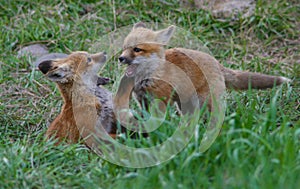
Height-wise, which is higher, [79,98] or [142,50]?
[142,50]

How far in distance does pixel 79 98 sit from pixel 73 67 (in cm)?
39

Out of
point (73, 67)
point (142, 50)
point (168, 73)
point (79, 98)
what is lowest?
point (79, 98)

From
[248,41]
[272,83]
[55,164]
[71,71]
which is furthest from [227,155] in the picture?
[248,41]

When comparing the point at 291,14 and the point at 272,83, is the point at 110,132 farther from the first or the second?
the point at 291,14

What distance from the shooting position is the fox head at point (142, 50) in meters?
6.61

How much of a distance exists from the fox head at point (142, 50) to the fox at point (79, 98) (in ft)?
1.35

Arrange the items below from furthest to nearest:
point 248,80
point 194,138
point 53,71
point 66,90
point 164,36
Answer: point 164,36 < point 248,80 < point 66,90 < point 53,71 < point 194,138

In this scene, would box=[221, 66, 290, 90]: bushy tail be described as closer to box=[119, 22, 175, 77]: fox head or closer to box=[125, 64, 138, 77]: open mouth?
box=[119, 22, 175, 77]: fox head

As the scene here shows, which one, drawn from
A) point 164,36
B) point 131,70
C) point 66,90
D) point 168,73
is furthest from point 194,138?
point 164,36

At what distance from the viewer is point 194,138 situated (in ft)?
16.3

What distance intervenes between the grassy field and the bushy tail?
0.17m

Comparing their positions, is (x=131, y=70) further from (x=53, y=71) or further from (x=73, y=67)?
(x=53, y=71)

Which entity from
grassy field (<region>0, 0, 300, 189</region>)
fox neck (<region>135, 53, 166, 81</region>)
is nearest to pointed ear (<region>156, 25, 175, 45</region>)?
fox neck (<region>135, 53, 166, 81</region>)

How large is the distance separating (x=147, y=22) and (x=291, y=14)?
2304 mm
